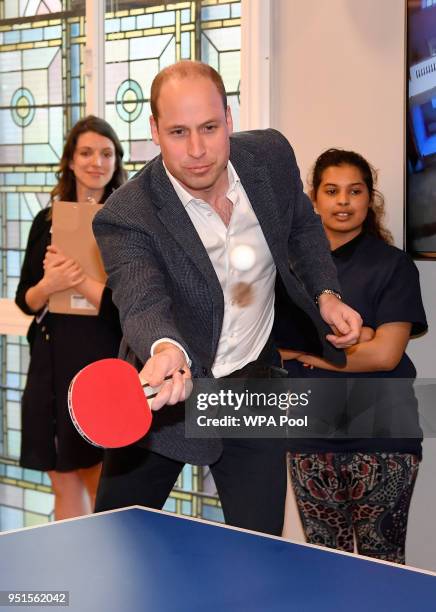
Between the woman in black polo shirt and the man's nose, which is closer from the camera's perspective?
the man's nose

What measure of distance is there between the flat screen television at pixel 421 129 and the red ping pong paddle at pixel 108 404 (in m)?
1.76

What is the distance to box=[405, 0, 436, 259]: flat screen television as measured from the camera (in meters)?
3.30

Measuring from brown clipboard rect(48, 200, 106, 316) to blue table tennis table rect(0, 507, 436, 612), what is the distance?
1.68 meters

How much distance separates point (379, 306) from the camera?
125 inches

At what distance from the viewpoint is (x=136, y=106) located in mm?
4652

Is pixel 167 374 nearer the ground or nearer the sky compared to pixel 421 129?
nearer the ground

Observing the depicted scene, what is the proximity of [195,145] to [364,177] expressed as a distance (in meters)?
1.06

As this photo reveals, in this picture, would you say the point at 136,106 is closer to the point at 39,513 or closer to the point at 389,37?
the point at 389,37

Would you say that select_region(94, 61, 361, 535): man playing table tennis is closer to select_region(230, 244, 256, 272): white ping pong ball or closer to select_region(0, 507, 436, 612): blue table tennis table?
select_region(230, 244, 256, 272): white ping pong ball

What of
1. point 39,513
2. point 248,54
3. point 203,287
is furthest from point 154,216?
point 39,513

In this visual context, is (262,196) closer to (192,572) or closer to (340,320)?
(340,320)

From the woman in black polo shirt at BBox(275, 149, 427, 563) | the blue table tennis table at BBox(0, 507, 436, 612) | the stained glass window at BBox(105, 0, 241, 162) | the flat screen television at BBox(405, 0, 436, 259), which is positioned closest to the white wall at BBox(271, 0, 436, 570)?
the flat screen television at BBox(405, 0, 436, 259)

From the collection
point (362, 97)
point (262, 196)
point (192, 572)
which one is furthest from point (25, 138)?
point (192, 572)

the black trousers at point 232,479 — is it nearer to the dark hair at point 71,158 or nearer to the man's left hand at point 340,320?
the man's left hand at point 340,320
